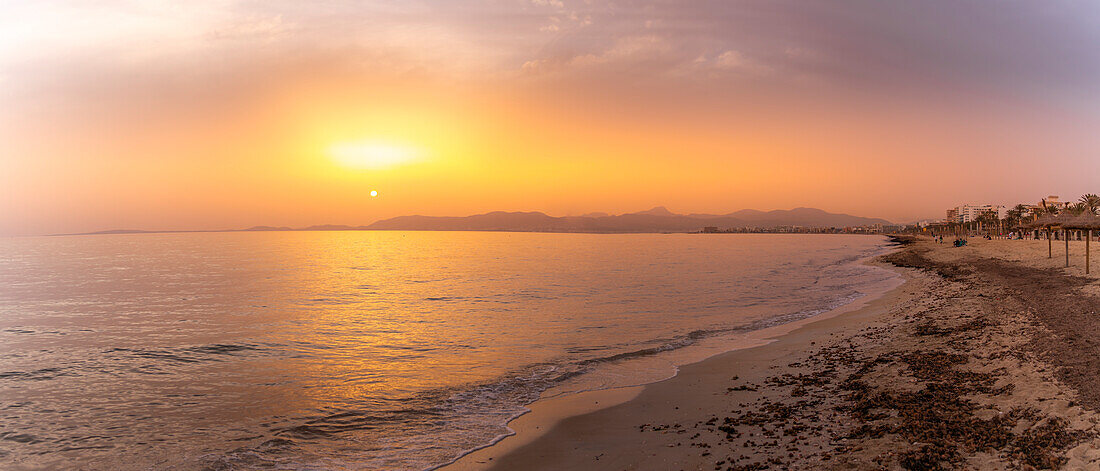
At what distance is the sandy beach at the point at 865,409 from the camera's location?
746cm

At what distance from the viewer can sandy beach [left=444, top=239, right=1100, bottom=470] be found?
24.5 feet

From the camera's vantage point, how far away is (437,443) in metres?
10.6

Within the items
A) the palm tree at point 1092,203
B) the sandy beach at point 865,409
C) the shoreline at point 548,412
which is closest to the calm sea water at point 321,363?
the shoreline at point 548,412

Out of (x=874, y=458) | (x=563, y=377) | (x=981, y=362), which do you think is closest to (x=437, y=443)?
(x=563, y=377)

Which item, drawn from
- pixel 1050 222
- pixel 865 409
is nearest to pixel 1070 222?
pixel 1050 222

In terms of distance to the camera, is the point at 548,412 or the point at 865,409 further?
the point at 548,412

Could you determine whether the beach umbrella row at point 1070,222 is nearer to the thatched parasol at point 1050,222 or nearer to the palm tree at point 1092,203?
the thatched parasol at point 1050,222

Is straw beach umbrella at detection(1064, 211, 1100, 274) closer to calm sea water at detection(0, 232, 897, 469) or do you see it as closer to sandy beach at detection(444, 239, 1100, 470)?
calm sea water at detection(0, 232, 897, 469)

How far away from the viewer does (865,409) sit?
9.76 m

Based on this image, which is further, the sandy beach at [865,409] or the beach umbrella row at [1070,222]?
the beach umbrella row at [1070,222]

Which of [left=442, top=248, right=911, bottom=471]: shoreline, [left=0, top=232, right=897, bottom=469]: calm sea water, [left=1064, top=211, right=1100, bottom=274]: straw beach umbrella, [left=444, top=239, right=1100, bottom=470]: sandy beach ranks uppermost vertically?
[left=1064, top=211, right=1100, bottom=274]: straw beach umbrella

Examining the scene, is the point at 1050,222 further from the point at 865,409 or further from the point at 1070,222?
the point at 865,409

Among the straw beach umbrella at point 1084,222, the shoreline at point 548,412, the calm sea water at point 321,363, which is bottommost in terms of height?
the calm sea water at point 321,363

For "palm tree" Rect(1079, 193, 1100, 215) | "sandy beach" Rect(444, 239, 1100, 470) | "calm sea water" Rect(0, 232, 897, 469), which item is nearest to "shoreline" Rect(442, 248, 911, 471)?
"sandy beach" Rect(444, 239, 1100, 470)
